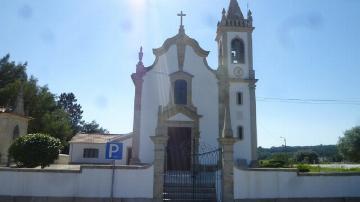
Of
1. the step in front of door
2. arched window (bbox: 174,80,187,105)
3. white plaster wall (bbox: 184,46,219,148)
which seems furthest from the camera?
arched window (bbox: 174,80,187,105)

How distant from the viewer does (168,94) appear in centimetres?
2370

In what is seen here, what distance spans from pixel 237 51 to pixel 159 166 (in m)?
14.9

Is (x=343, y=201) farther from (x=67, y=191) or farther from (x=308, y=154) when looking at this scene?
(x=308, y=154)

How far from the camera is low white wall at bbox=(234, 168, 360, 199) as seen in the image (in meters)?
14.2

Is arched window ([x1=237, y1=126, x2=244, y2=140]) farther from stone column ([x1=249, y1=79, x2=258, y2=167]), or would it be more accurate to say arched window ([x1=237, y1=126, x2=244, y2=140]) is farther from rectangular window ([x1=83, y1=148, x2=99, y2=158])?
rectangular window ([x1=83, y1=148, x2=99, y2=158])

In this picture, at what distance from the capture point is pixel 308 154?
91.1 m

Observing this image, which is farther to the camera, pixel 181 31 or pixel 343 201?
pixel 181 31

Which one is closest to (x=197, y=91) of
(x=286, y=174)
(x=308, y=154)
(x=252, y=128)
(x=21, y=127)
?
(x=252, y=128)

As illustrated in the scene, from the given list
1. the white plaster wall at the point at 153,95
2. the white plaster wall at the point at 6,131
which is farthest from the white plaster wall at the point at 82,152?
the white plaster wall at the point at 153,95

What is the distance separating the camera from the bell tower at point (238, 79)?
23578 mm

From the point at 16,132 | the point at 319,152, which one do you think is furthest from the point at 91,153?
Answer: the point at 319,152

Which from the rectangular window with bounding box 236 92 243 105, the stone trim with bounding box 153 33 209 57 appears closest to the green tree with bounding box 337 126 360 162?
the rectangular window with bounding box 236 92 243 105

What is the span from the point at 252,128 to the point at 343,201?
9.65 metres

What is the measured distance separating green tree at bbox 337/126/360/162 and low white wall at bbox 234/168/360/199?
131 ft
